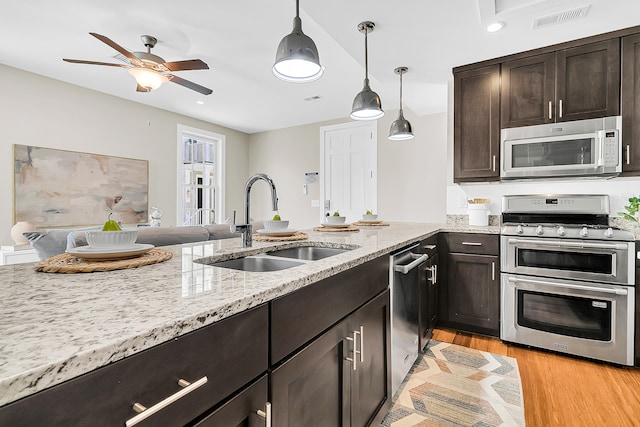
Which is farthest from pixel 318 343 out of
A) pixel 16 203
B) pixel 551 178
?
Result: pixel 16 203

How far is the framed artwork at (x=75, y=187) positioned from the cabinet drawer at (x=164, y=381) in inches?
162

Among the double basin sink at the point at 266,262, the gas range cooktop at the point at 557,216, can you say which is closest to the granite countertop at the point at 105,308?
the double basin sink at the point at 266,262

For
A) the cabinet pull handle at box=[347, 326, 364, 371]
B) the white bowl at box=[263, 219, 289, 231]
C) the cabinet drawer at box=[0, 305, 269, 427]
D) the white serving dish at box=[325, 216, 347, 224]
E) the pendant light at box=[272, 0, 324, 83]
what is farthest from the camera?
the white serving dish at box=[325, 216, 347, 224]

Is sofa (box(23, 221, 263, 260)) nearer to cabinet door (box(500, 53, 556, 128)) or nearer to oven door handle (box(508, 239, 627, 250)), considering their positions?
oven door handle (box(508, 239, 627, 250))

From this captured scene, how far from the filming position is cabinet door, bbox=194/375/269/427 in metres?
0.62

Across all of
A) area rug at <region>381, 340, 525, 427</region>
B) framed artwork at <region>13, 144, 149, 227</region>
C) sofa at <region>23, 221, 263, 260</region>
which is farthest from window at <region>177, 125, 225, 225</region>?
area rug at <region>381, 340, 525, 427</region>

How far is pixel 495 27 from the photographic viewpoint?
2215 millimetres

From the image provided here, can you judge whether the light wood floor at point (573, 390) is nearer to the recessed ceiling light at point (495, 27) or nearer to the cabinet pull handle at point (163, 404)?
the cabinet pull handle at point (163, 404)

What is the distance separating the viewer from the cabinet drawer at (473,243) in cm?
256

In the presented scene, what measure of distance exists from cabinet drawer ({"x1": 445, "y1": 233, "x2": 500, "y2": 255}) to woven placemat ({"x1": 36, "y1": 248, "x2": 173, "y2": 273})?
7.68 ft

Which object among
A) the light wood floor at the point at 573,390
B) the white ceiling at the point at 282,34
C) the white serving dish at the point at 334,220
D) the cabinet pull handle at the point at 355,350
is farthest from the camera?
the white serving dish at the point at 334,220

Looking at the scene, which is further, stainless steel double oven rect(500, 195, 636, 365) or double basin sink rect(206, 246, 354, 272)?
stainless steel double oven rect(500, 195, 636, 365)

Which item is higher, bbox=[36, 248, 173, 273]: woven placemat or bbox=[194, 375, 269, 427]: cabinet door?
bbox=[36, 248, 173, 273]: woven placemat

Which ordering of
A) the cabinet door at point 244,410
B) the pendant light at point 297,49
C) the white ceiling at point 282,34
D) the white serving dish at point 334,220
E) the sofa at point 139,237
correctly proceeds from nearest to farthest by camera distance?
the cabinet door at point 244,410, the pendant light at point 297,49, the sofa at point 139,237, the white ceiling at point 282,34, the white serving dish at point 334,220
